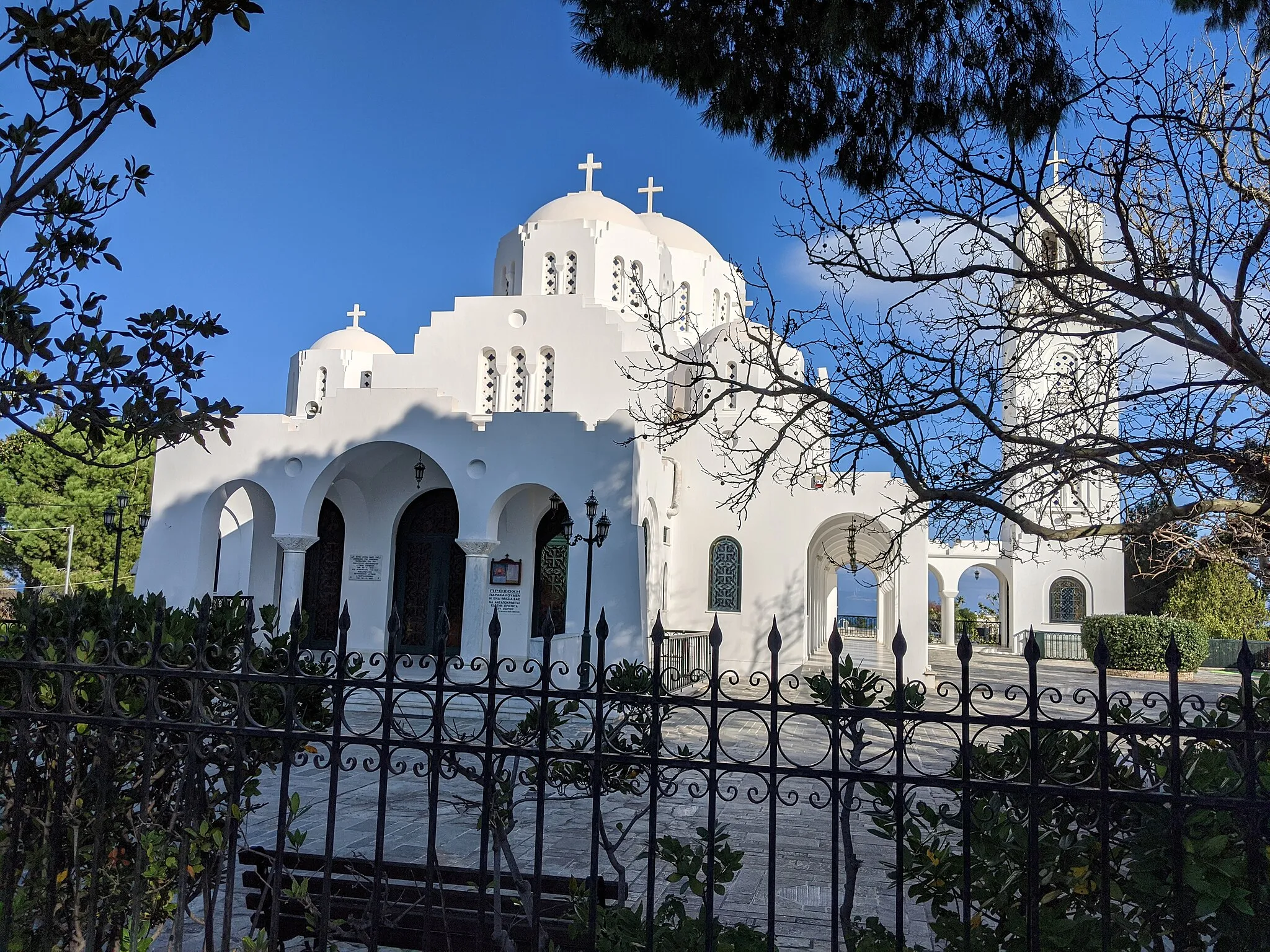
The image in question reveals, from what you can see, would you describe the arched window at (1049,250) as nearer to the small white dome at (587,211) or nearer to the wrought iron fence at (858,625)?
the small white dome at (587,211)

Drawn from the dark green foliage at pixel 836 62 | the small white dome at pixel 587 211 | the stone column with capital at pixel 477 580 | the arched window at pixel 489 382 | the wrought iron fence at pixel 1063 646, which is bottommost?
the wrought iron fence at pixel 1063 646

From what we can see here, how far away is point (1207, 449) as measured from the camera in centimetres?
442

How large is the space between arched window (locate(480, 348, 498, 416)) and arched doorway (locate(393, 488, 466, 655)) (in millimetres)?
1993

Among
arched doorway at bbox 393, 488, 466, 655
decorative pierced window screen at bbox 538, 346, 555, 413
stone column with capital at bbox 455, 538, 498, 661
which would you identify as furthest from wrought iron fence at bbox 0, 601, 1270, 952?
decorative pierced window screen at bbox 538, 346, 555, 413

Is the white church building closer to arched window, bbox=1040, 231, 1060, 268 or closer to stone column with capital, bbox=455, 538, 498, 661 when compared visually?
stone column with capital, bbox=455, 538, 498, 661

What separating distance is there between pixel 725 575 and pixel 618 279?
675 cm

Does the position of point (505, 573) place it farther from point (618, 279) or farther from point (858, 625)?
point (858, 625)

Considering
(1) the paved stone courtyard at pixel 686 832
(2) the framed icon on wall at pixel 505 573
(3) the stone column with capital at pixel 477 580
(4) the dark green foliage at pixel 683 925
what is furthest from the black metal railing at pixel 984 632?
(4) the dark green foliage at pixel 683 925

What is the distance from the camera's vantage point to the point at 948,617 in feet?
122

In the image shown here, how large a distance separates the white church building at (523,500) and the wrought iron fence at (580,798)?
30.2 ft

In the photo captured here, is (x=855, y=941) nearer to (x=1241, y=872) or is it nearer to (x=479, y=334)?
(x=1241, y=872)

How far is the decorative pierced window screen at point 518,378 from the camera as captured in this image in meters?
18.1

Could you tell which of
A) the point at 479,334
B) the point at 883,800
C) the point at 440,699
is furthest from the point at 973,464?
the point at 479,334

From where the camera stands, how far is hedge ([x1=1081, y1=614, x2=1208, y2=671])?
23.0m
